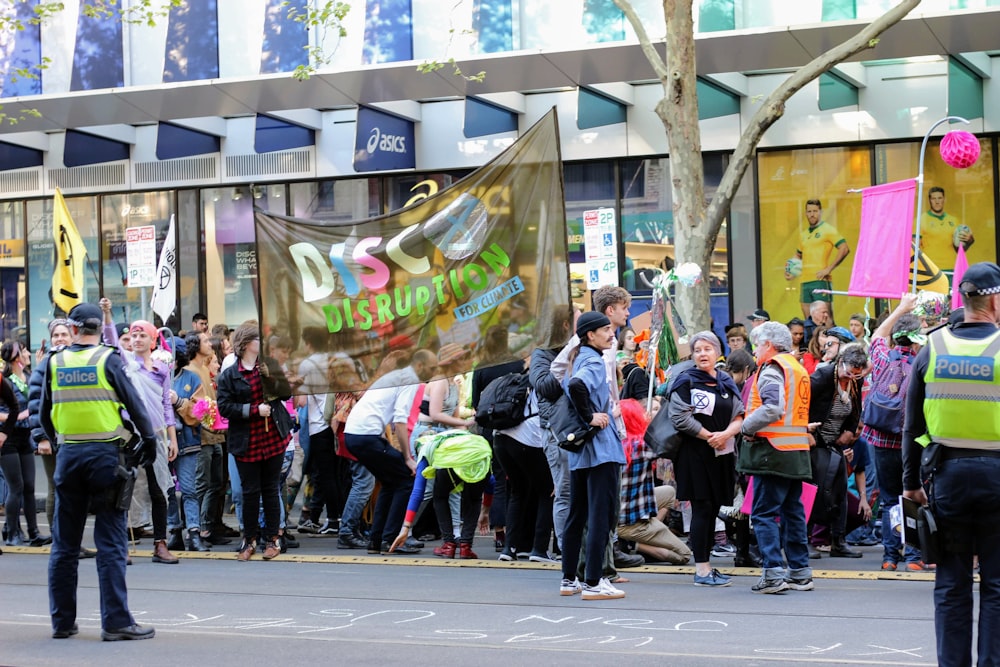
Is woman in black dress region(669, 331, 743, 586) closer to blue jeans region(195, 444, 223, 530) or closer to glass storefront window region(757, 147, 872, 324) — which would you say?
blue jeans region(195, 444, 223, 530)

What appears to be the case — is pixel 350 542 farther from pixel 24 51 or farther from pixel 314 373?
pixel 24 51

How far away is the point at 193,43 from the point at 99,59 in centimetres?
173

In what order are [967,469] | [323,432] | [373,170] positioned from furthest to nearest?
[373,170], [323,432], [967,469]

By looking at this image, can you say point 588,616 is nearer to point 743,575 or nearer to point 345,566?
point 743,575

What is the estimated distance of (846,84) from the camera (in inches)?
764

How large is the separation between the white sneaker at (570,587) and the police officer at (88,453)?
274 cm

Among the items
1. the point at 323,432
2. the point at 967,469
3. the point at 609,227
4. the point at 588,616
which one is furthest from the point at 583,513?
the point at 609,227

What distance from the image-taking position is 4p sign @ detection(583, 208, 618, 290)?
15.2m

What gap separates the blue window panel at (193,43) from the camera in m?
22.6

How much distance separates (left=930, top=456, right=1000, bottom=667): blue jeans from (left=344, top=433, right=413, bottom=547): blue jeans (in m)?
6.34

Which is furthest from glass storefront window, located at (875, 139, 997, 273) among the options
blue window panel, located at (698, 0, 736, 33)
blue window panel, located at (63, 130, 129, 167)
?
blue window panel, located at (63, 130, 129, 167)

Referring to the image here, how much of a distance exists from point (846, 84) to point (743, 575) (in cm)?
1082

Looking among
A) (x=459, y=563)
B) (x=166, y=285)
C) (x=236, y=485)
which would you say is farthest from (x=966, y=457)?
(x=166, y=285)

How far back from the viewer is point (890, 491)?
34.3 feet
